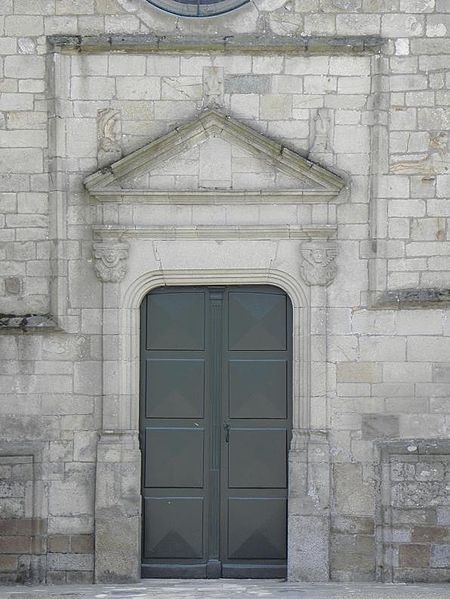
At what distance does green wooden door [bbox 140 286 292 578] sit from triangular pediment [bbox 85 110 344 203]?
856 mm

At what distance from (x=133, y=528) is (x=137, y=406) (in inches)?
40.2

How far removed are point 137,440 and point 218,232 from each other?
1.88 m

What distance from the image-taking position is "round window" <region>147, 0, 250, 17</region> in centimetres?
1351

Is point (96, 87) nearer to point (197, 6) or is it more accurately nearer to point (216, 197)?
point (197, 6)

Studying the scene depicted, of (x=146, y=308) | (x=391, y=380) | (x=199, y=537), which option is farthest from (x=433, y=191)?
(x=199, y=537)

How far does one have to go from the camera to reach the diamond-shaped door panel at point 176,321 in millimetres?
13570

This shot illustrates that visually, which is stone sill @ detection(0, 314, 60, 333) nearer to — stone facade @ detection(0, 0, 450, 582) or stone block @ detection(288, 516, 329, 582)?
stone facade @ detection(0, 0, 450, 582)

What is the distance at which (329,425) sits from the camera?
528 inches

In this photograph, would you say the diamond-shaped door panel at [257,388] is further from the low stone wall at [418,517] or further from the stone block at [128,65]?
the stone block at [128,65]

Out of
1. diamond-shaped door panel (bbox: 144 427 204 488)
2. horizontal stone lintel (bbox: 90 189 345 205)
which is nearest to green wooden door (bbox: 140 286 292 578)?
diamond-shaped door panel (bbox: 144 427 204 488)

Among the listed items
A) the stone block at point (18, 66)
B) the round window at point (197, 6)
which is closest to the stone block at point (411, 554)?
the round window at point (197, 6)

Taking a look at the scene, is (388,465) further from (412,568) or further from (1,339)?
(1,339)

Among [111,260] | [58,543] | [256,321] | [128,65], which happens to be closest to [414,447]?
[256,321]

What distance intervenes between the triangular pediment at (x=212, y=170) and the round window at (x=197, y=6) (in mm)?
900
